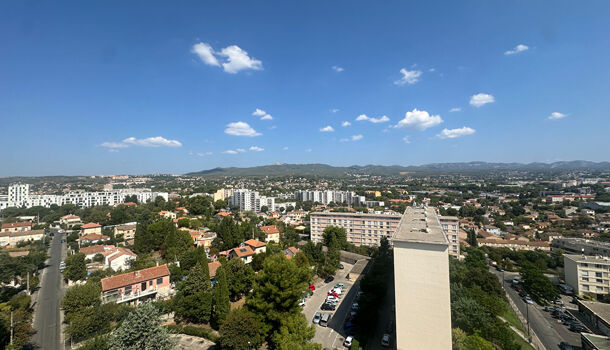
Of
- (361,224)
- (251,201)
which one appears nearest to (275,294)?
(361,224)

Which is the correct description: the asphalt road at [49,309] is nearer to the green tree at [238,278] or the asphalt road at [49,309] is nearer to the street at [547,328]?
the green tree at [238,278]

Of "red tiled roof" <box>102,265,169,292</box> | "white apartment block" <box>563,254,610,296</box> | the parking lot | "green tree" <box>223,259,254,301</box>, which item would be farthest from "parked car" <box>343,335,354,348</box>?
"white apartment block" <box>563,254,610,296</box>

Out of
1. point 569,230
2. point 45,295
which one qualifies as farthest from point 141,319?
point 569,230

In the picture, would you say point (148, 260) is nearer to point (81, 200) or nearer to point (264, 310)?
point (264, 310)

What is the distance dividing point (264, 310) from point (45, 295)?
19.6 m

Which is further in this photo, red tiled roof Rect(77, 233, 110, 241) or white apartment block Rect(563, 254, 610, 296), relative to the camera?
red tiled roof Rect(77, 233, 110, 241)

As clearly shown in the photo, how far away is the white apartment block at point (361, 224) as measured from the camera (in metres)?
31.8

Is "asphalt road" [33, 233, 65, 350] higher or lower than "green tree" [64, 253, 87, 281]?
lower

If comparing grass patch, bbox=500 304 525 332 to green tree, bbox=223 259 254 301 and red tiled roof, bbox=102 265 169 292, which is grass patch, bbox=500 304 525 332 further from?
red tiled roof, bbox=102 265 169 292

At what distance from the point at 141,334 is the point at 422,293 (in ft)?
37.5

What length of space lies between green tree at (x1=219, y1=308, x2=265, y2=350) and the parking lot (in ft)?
12.1

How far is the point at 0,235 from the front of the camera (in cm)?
3222

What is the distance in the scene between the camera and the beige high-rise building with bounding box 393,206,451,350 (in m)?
10.0

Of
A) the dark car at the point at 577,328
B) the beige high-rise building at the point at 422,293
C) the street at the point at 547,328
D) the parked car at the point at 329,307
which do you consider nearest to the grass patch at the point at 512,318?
the street at the point at 547,328
